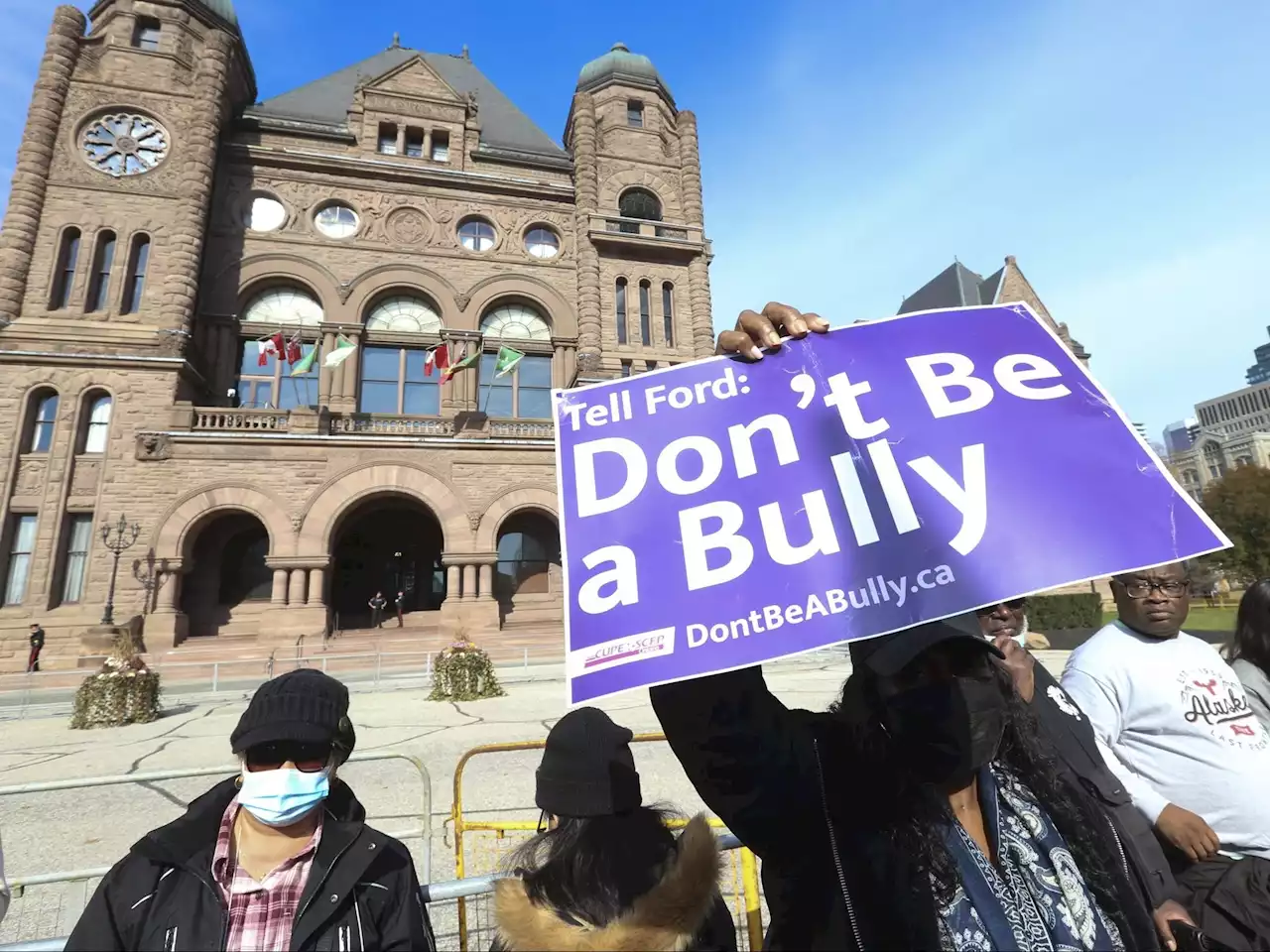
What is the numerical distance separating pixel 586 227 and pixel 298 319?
1112 centimetres

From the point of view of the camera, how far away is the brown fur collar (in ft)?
5.08

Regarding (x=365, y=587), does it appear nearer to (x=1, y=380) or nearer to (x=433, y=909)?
(x=1, y=380)

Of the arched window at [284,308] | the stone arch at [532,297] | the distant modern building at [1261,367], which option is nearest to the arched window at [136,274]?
the arched window at [284,308]

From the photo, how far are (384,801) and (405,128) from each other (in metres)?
26.4

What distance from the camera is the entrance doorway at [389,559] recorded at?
20109 mm

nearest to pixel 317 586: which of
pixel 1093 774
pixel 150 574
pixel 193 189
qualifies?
pixel 150 574

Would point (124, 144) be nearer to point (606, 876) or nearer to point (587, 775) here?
point (587, 775)

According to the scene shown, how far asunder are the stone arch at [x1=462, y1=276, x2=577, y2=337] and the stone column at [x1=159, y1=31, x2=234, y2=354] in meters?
8.53

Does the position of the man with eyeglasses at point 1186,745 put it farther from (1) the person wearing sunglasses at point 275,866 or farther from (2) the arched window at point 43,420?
(2) the arched window at point 43,420

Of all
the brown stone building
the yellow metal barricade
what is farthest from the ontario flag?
the yellow metal barricade

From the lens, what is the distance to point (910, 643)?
1348mm

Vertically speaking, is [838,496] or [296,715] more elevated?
[838,496]

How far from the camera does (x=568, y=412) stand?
180cm

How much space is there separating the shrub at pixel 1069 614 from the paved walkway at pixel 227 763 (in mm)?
12989
